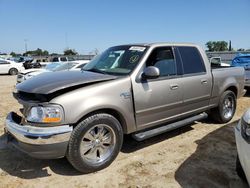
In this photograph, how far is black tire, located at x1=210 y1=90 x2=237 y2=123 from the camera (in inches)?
212

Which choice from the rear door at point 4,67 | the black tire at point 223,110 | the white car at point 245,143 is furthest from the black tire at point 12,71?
the white car at point 245,143

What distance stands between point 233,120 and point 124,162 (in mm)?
3468

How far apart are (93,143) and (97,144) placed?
0.24 feet

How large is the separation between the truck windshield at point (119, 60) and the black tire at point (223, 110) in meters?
2.45

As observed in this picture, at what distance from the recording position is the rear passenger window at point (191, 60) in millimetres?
4551

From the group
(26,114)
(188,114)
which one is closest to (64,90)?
(26,114)

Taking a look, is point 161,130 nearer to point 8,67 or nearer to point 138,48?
point 138,48

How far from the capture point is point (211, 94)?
197 inches

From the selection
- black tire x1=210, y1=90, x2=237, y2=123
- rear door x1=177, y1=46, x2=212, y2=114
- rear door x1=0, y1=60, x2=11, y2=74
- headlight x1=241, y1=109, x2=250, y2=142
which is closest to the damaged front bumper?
Result: headlight x1=241, y1=109, x2=250, y2=142

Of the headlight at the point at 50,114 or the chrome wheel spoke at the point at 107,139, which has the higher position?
the headlight at the point at 50,114

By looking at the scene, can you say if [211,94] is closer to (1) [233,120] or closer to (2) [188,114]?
(2) [188,114]

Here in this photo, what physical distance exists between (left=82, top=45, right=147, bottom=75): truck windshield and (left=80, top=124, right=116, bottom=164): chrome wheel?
Result: 977 mm

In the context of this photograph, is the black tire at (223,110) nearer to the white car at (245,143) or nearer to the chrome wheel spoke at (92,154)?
the white car at (245,143)

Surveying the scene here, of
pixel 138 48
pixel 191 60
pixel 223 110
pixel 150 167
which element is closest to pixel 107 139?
pixel 150 167
